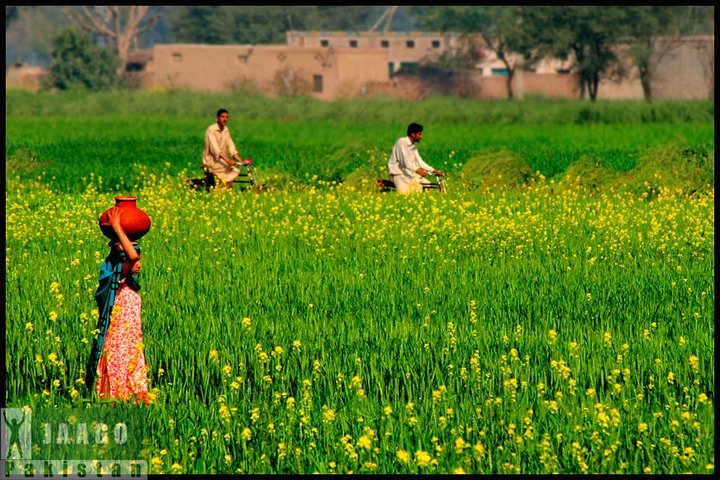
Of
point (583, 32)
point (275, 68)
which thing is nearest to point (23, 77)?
point (275, 68)

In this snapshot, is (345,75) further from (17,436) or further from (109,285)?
(17,436)

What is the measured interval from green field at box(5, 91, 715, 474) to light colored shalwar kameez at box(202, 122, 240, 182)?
43 centimetres

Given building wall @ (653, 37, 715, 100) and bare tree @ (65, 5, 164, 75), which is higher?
bare tree @ (65, 5, 164, 75)

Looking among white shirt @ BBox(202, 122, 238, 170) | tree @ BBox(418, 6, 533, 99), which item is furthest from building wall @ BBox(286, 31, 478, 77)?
white shirt @ BBox(202, 122, 238, 170)

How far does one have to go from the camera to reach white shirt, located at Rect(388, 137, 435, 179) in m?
17.2

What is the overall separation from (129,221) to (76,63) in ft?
223

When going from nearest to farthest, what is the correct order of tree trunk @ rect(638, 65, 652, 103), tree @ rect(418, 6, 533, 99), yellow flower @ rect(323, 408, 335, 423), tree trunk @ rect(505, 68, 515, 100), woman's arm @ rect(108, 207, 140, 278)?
yellow flower @ rect(323, 408, 335, 423)
woman's arm @ rect(108, 207, 140, 278)
tree trunk @ rect(638, 65, 652, 103)
tree @ rect(418, 6, 533, 99)
tree trunk @ rect(505, 68, 515, 100)

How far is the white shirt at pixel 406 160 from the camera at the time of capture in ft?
56.5

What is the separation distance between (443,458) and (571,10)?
6071 cm

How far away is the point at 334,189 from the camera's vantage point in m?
19.8

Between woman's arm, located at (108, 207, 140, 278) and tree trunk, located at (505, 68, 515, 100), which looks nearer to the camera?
woman's arm, located at (108, 207, 140, 278)

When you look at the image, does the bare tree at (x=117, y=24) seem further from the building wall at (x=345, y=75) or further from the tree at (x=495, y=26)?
the tree at (x=495, y=26)

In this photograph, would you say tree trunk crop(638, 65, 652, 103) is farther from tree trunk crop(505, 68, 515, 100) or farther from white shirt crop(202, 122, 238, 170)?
white shirt crop(202, 122, 238, 170)

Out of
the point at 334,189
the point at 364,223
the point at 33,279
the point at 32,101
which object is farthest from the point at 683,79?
the point at 33,279
